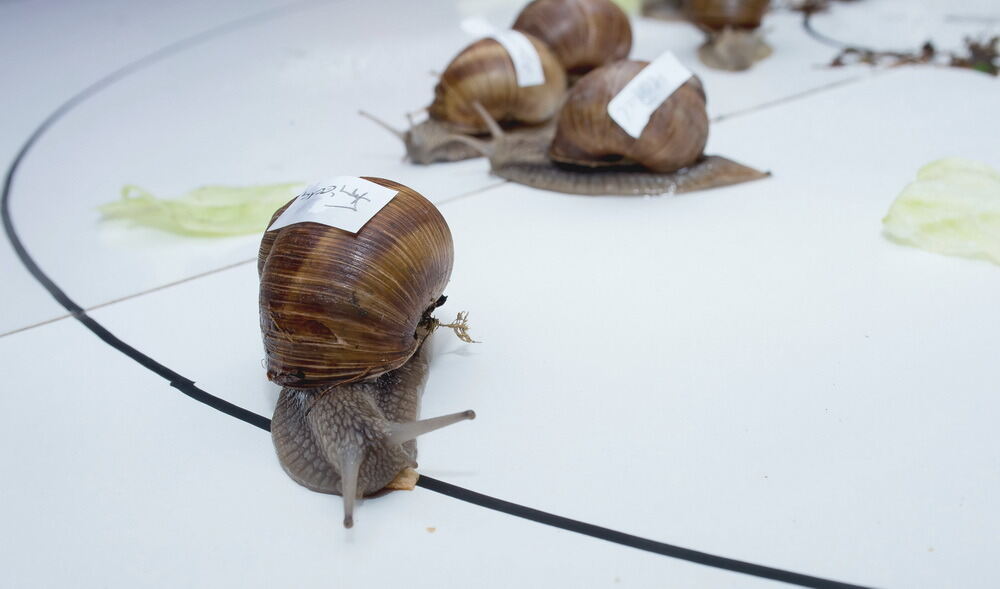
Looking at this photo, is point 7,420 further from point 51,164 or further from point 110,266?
point 51,164

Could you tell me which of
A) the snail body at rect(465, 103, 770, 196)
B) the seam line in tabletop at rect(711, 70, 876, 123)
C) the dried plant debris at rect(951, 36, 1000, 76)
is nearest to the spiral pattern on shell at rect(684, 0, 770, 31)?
the seam line in tabletop at rect(711, 70, 876, 123)

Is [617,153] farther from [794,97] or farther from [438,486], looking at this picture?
[438,486]

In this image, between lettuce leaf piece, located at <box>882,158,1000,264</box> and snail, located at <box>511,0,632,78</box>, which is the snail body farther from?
snail, located at <box>511,0,632,78</box>

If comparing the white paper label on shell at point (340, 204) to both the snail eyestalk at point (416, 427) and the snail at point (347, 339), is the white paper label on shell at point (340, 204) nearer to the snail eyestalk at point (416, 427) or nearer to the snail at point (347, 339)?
the snail at point (347, 339)

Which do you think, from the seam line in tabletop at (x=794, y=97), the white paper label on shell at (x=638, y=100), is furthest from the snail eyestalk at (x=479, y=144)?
the seam line in tabletop at (x=794, y=97)

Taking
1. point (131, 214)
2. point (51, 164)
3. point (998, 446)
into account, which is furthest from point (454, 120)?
point (998, 446)
